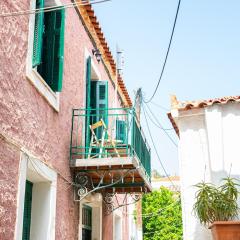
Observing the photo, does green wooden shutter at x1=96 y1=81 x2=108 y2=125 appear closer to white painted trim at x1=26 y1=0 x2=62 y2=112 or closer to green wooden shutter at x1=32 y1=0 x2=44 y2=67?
white painted trim at x1=26 y1=0 x2=62 y2=112

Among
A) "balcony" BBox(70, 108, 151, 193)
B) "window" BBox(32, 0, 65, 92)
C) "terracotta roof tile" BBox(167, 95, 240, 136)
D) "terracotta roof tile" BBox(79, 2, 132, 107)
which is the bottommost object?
"balcony" BBox(70, 108, 151, 193)

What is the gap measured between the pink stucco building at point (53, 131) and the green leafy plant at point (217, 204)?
1370mm

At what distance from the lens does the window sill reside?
608 centimetres

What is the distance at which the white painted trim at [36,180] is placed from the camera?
539 centimetres

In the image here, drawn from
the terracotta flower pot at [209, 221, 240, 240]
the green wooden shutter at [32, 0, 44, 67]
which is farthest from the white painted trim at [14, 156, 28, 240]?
the terracotta flower pot at [209, 221, 240, 240]

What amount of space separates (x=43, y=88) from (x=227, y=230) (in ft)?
12.2

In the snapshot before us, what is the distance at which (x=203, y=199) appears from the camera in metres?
7.05

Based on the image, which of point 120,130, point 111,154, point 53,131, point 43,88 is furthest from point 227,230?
point 120,130

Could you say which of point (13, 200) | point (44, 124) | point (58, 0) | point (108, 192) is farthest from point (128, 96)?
point (13, 200)

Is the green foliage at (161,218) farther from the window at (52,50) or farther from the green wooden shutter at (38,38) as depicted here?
the green wooden shutter at (38,38)

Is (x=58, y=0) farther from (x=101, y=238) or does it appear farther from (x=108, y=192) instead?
(x=101, y=238)

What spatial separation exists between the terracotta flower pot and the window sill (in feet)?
10.9

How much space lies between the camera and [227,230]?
6.61m

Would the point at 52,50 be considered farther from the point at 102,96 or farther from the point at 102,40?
the point at 102,40
